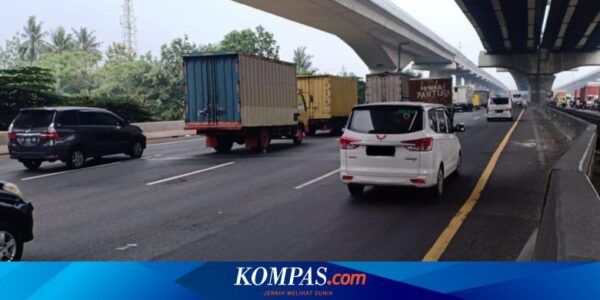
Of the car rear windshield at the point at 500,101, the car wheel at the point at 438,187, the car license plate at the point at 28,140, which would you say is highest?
the car rear windshield at the point at 500,101

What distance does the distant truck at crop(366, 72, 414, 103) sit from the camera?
107ft

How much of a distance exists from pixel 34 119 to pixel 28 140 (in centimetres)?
60

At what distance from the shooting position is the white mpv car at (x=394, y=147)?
29.3 ft

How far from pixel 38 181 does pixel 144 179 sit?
8.33ft

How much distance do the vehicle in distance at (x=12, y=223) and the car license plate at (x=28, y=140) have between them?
30.0 feet

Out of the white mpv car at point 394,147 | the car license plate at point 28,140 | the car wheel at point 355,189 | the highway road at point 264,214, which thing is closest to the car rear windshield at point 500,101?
the highway road at point 264,214

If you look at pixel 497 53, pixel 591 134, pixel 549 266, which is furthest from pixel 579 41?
pixel 549 266

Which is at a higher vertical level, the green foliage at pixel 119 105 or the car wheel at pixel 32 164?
the green foliage at pixel 119 105

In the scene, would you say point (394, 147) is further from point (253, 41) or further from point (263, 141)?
point (253, 41)

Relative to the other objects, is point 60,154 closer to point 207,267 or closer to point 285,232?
point 285,232

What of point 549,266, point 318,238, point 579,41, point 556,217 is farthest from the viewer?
point 579,41

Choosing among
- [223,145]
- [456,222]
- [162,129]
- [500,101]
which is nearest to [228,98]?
[223,145]

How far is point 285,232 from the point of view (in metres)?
7.23

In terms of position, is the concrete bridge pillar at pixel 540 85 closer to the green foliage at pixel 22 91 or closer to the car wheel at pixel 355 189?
the green foliage at pixel 22 91
